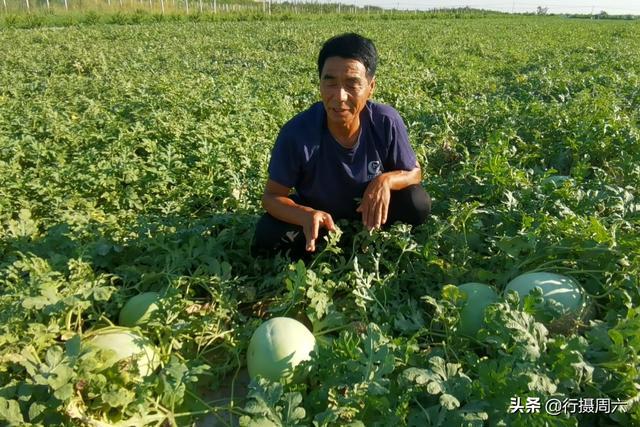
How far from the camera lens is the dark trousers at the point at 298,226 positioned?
9.54 feet

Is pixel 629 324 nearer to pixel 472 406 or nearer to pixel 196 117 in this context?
pixel 472 406

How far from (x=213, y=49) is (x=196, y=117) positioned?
26.1ft

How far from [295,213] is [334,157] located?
1.54 feet

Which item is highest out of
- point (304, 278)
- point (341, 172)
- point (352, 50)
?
point (352, 50)

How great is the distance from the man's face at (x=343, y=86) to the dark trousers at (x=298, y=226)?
1.99 feet

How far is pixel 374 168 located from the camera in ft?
9.87

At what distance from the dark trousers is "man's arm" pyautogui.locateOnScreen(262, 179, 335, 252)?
9cm

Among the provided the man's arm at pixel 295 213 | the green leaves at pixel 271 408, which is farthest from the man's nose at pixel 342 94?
the green leaves at pixel 271 408

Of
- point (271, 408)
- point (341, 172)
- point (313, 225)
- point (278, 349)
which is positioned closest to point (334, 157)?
point (341, 172)

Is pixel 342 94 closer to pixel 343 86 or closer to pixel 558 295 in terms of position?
pixel 343 86

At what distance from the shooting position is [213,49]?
41.8 ft

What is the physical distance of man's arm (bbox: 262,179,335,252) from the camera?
2.54 meters

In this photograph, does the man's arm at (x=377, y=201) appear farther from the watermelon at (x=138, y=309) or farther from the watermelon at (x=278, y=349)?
the watermelon at (x=138, y=309)

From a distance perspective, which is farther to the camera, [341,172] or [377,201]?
[341,172]
